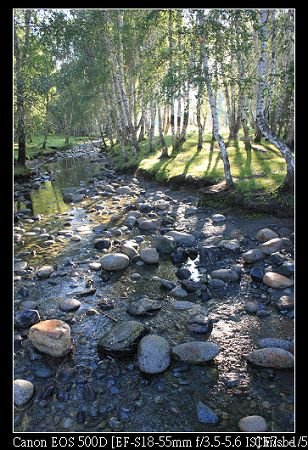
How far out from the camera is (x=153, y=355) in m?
Answer: 5.48

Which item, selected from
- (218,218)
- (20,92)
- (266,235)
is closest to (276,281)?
(266,235)

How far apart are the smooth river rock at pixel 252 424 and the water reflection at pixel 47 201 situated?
12508 millimetres

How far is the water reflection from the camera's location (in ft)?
51.3

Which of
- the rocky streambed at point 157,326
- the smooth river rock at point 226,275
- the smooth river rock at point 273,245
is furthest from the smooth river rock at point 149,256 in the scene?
the smooth river rock at point 273,245

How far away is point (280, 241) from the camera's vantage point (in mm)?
9086

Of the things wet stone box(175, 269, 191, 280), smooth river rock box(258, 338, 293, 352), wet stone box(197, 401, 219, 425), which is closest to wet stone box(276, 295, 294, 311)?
Answer: smooth river rock box(258, 338, 293, 352)

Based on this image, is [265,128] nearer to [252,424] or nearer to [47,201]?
[252,424]

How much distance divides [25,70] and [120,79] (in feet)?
19.2

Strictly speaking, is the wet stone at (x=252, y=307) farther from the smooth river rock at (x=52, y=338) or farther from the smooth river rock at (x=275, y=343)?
the smooth river rock at (x=52, y=338)

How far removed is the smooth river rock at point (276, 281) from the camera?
7.46 meters

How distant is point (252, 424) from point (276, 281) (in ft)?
12.2
